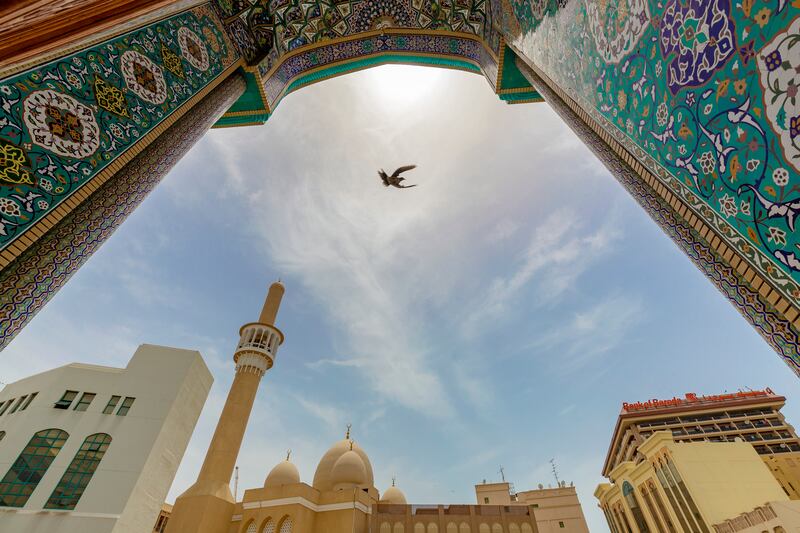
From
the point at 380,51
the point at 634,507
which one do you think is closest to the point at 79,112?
the point at 380,51

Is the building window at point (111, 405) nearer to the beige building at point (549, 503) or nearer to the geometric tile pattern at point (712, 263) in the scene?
the geometric tile pattern at point (712, 263)

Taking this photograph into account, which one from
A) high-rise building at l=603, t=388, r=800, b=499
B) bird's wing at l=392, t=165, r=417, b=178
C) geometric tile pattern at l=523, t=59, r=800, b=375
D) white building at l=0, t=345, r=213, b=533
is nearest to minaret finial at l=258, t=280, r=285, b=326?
white building at l=0, t=345, r=213, b=533

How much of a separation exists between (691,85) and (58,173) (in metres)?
3.73

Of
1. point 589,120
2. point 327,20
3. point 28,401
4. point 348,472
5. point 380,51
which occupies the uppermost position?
point 380,51

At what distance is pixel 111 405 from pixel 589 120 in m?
19.7

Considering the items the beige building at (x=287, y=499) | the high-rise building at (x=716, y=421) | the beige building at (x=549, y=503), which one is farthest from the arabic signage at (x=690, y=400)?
the beige building at (x=287, y=499)

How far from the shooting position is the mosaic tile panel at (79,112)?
7.13 ft

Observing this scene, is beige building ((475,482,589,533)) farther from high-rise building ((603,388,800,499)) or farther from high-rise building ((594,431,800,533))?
high-rise building ((603,388,800,499))

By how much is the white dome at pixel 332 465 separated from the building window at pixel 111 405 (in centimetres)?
1020

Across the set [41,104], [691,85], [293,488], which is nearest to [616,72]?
[691,85]

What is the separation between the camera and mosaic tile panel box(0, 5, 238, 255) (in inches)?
85.6

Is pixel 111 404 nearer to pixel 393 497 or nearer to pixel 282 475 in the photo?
pixel 282 475

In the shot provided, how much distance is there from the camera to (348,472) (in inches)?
757

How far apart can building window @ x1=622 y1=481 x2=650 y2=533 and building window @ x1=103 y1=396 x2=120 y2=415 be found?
2783cm
